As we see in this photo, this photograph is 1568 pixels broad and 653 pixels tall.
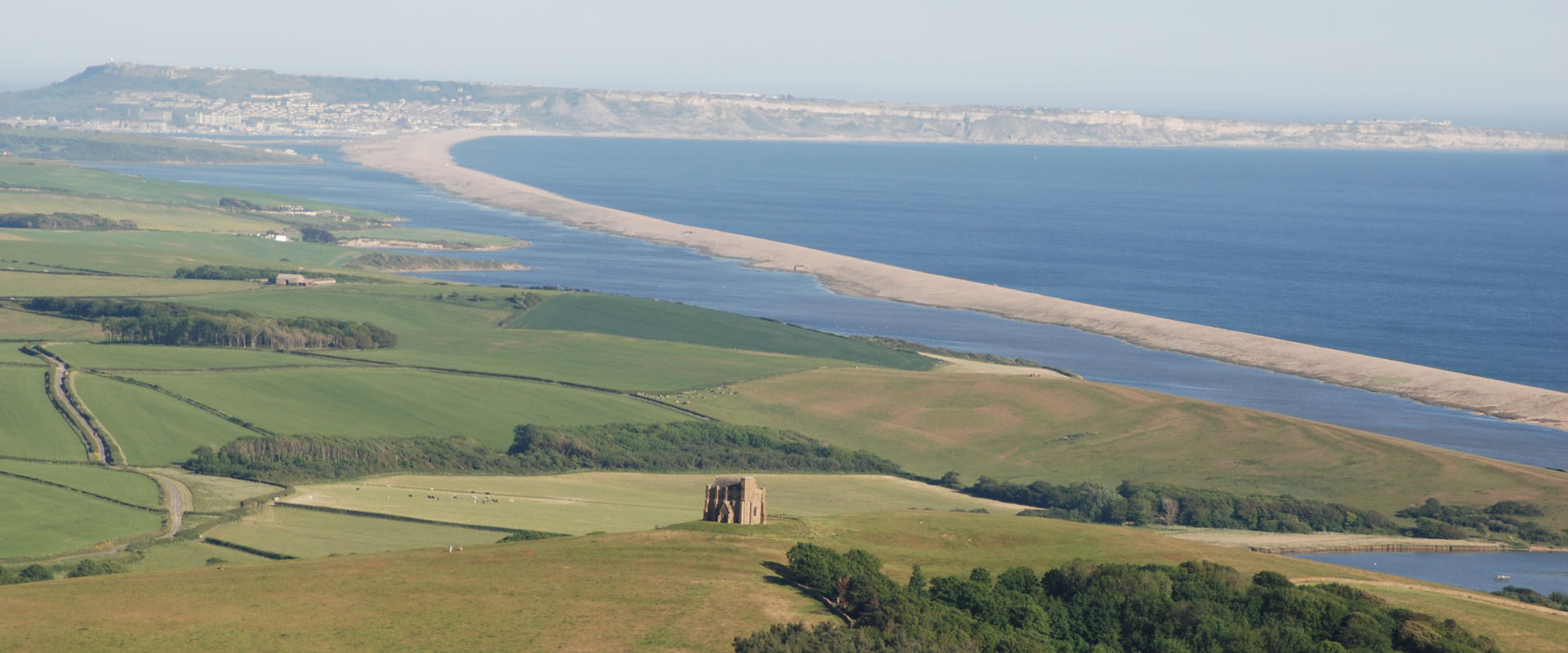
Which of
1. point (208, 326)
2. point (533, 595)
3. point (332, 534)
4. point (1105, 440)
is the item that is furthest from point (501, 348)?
point (533, 595)

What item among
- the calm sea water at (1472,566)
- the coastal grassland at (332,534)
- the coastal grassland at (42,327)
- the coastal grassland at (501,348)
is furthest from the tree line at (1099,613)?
the coastal grassland at (42,327)

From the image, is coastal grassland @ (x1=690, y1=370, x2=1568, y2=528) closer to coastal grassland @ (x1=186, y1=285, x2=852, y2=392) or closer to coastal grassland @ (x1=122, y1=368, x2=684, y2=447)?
coastal grassland @ (x1=186, y1=285, x2=852, y2=392)

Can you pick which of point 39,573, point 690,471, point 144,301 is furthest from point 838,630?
point 144,301

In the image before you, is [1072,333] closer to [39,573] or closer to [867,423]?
[867,423]

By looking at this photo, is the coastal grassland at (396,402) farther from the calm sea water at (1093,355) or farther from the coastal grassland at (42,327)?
the calm sea water at (1093,355)

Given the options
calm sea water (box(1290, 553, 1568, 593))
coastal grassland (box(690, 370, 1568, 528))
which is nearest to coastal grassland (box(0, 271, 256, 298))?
coastal grassland (box(690, 370, 1568, 528))
